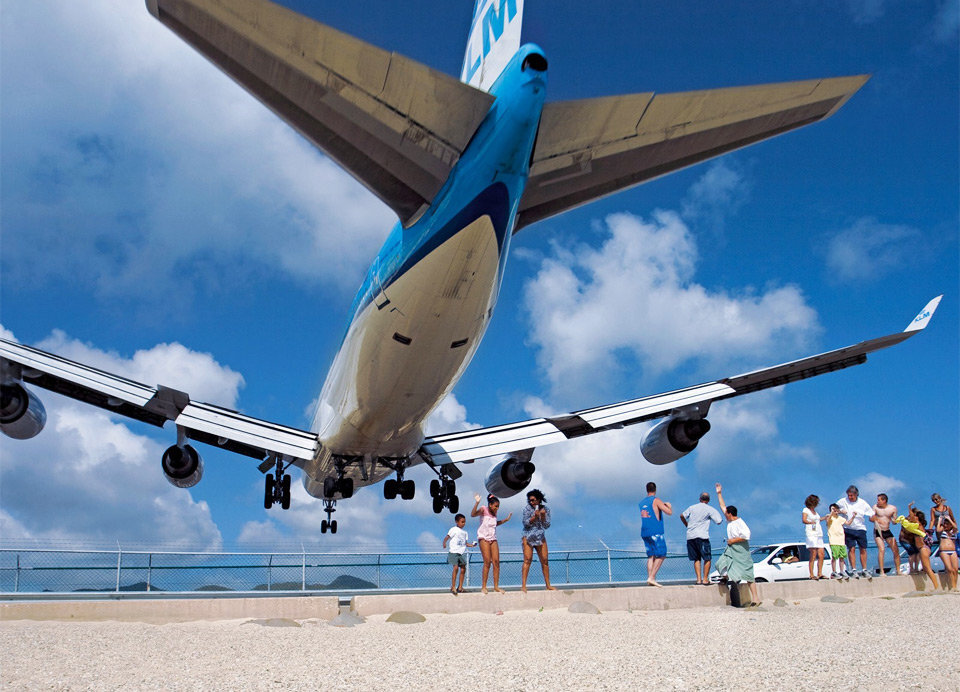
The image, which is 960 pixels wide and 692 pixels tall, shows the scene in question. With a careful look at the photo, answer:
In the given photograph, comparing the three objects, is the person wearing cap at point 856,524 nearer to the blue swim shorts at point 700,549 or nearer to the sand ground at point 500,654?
the blue swim shorts at point 700,549

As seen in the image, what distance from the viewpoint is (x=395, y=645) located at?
6.14m

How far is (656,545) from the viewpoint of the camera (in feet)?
37.1

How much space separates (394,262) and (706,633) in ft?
19.3

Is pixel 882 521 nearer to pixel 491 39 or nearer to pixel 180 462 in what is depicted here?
pixel 491 39

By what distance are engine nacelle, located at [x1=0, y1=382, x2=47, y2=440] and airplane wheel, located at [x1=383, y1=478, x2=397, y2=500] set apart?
19.5 feet

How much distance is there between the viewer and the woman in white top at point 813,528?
13082mm

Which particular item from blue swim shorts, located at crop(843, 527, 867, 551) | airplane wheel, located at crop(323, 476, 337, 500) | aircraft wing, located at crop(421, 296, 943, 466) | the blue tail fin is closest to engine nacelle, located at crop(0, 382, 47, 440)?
airplane wheel, located at crop(323, 476, 337, 500)

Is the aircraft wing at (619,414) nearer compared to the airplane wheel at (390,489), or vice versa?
the aircraft wing at (619,414)

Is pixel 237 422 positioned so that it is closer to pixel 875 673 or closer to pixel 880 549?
pixel 875 673

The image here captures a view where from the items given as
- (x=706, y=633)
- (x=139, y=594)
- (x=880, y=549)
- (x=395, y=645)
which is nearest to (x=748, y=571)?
(x=706, y=633)

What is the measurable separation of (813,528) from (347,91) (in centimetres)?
1095

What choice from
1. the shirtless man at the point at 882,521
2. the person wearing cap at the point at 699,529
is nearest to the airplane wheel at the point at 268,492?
the person wearing cap at the point at 699,529

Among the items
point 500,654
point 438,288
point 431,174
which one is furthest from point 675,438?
point 500,654

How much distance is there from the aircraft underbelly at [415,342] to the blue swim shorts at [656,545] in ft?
12.7
